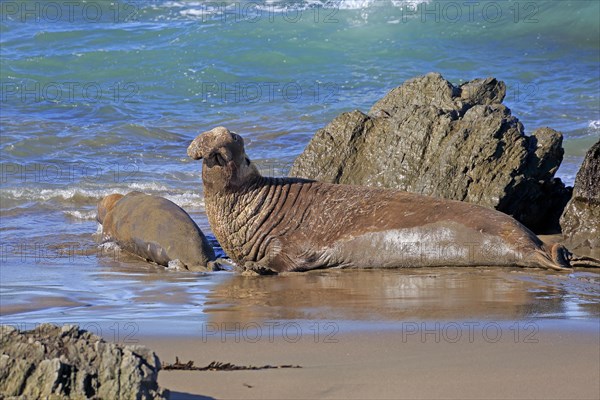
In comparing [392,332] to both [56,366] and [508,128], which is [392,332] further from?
[508,128]

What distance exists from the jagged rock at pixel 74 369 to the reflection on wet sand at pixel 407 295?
1.90 meters

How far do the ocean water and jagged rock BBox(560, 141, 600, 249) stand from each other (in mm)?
1563

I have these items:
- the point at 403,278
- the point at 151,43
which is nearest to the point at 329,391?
the point at 403,278

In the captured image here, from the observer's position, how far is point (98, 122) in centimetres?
1661

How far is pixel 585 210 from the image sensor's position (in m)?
8.40

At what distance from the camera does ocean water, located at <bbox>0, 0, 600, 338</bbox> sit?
7.13m

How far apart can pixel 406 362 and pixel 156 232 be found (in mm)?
4344

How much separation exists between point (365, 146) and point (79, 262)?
2933 mm

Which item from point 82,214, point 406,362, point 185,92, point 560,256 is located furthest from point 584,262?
point 185,92

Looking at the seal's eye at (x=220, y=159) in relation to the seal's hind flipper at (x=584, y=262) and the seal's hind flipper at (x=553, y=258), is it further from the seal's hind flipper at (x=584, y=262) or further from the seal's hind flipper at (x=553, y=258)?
the seal's hind flipper at (x=584, y=262)

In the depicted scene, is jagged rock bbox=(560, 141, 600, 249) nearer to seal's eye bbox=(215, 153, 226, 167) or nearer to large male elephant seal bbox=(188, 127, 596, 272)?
large male elephant seal bbox=(188, 127, 596, 272)

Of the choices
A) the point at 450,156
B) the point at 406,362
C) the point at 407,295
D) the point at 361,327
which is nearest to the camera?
the point at 406,362

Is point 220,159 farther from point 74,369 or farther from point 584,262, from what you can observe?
point 74,369

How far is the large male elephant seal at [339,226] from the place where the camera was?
7492 millimetres
